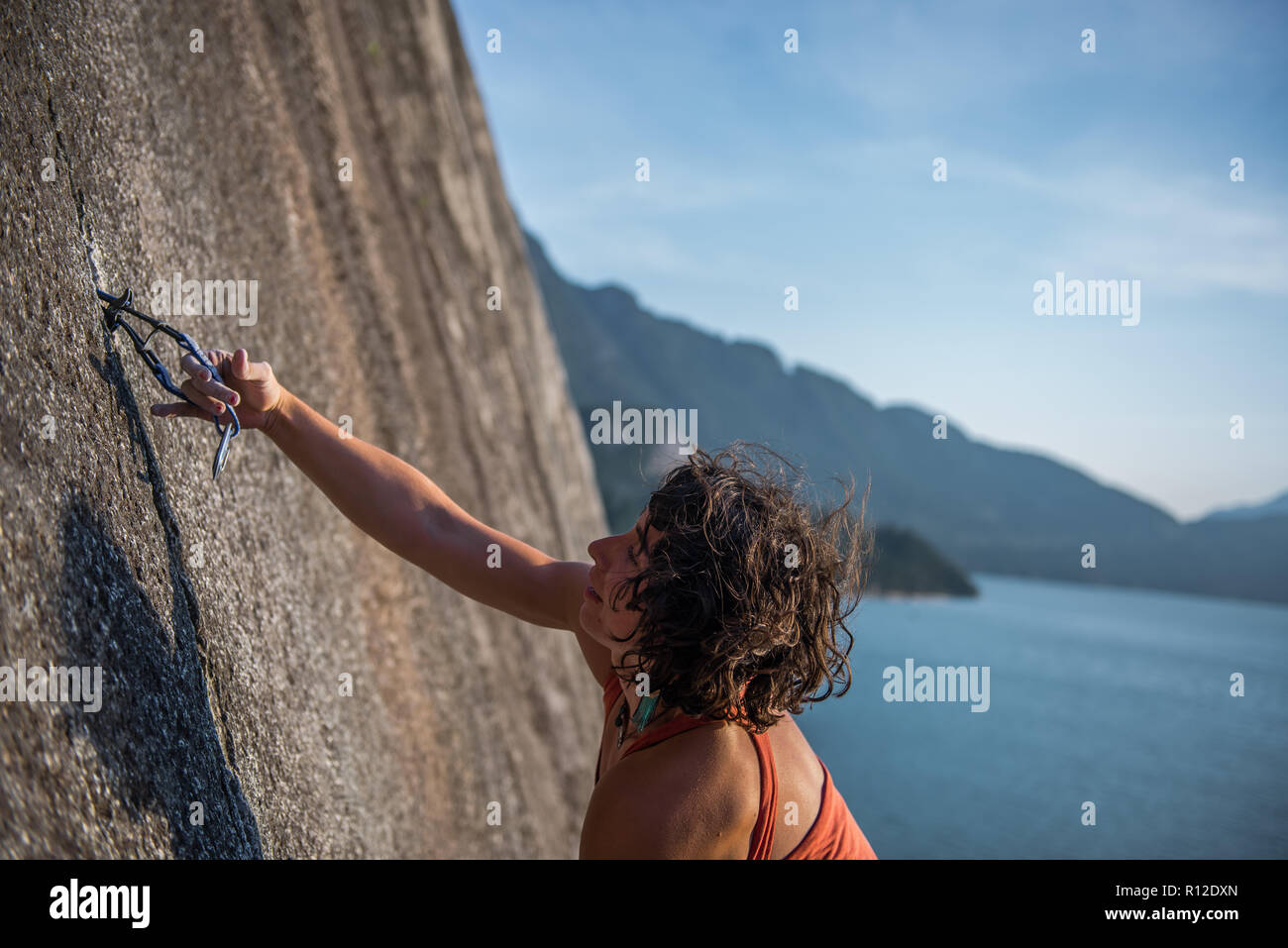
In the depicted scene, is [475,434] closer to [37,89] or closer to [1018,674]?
[37,89]

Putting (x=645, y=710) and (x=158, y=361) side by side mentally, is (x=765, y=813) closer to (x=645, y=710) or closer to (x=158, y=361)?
(x=645, y=710)

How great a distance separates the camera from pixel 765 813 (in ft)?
5.87

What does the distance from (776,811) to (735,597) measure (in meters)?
0.48

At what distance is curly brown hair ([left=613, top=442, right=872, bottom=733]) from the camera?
68.2 inches

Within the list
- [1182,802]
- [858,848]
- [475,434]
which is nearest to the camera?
[858,848]

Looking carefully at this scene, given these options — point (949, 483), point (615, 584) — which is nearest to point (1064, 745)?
point (615, 584)

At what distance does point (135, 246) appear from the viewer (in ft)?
8.21

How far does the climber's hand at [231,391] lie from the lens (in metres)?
2.08

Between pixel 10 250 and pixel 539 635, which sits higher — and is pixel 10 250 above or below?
above

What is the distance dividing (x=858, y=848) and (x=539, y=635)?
4855 millimetres

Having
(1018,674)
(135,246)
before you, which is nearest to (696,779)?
(135,246)

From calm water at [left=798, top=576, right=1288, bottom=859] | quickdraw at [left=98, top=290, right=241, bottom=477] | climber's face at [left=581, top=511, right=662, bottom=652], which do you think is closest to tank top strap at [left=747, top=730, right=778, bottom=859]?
climber's face at [left=581, top=511, right=662, bottom=652]

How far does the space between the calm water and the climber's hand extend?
109ft

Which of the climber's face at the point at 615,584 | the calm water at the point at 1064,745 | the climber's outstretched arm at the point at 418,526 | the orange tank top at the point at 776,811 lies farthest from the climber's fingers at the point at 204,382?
the calm water at the point at 1064,745
